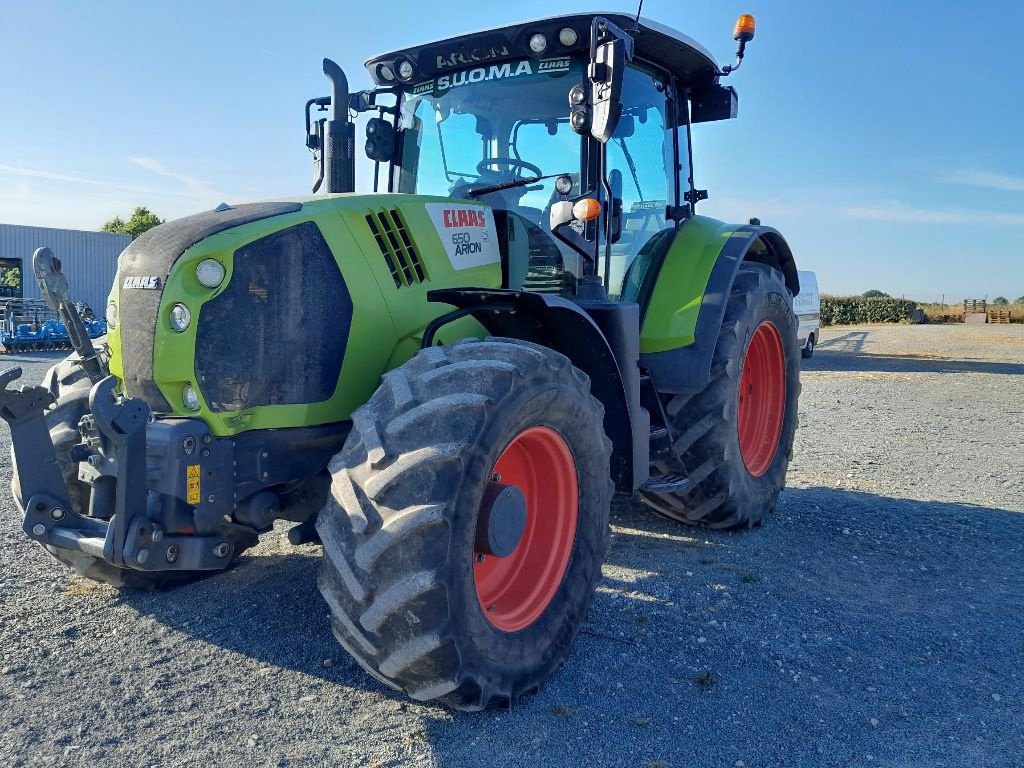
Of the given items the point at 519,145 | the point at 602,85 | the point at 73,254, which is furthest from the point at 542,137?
the point at 73,254

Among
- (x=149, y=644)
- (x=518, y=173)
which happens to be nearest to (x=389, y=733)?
(x=149, y=644)

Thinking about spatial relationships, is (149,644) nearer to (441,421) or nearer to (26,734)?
(26,734)

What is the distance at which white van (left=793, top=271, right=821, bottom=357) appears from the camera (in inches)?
835

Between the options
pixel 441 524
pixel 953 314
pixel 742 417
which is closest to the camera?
pixel 441 524

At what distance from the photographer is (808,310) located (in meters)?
21.6

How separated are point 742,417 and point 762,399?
0.80 feet

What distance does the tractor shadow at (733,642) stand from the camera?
9.32 ft

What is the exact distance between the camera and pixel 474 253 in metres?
3.90

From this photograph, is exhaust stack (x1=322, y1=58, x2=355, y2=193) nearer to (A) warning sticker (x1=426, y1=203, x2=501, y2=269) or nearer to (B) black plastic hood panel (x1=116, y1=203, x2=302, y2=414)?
(A) warning sticker (x1=426, y1=203, x2=501, y2=269)

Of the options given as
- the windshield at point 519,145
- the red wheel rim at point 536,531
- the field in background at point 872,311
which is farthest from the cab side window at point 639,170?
the field in background at point 872,311

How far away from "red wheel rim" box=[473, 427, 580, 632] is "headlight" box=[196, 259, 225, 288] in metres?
1.22

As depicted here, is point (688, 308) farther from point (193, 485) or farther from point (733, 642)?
point (193, 485)

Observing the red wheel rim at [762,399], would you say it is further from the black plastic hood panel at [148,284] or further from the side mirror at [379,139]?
the black plastic hood panel at [148,284]

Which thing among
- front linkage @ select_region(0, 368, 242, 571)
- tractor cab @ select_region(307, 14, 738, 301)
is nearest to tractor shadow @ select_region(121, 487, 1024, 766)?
front linkage @ select_region(0, 368, 242, 571)
